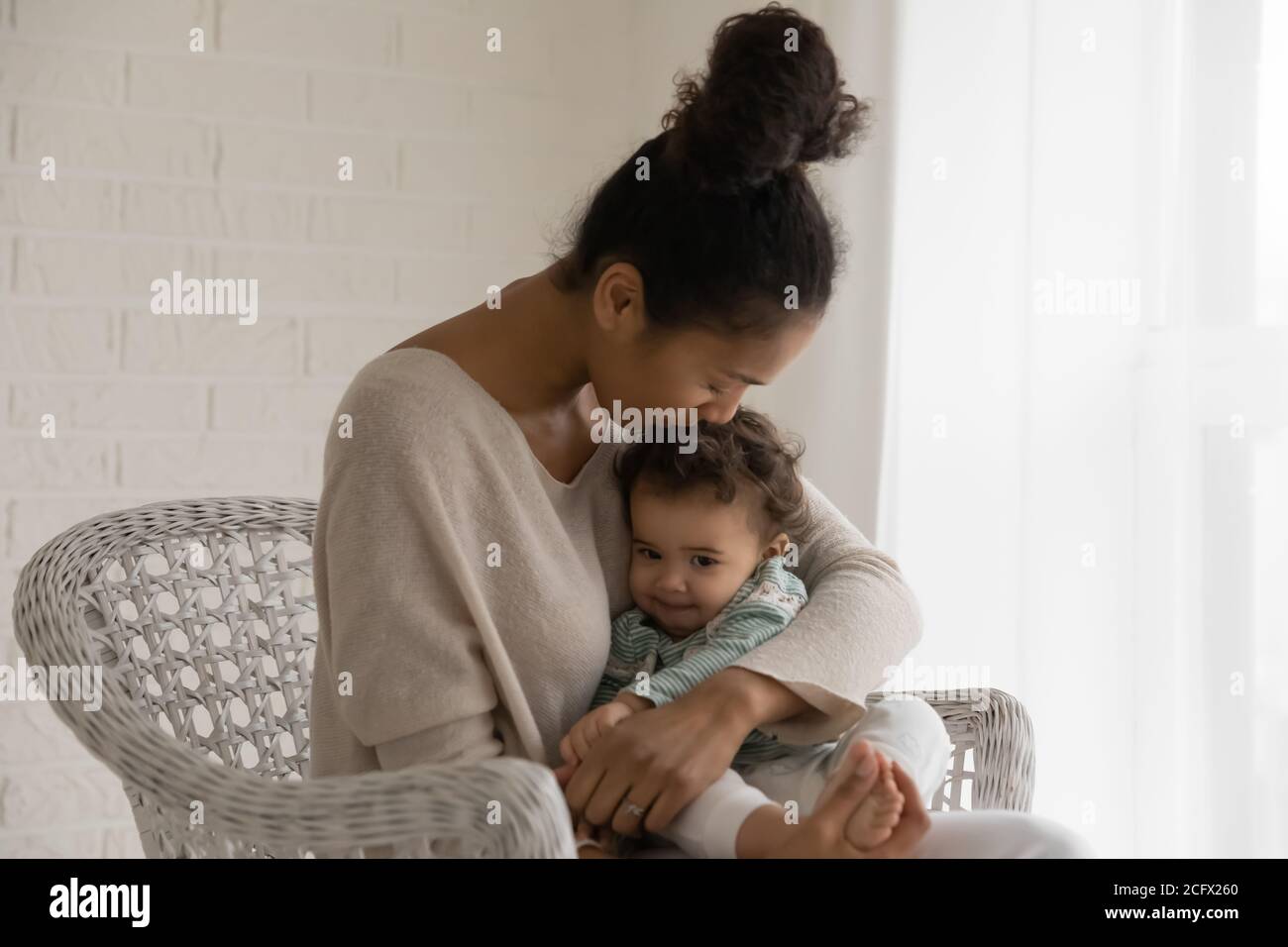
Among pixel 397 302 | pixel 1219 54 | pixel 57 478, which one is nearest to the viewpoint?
pixel 1219 54

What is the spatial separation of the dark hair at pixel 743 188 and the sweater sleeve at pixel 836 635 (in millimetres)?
287

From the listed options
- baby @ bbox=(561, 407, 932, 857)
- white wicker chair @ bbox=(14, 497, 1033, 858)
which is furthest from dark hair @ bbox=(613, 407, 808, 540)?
white wicker chair @ bbox=(14, 497, 1033, 858)

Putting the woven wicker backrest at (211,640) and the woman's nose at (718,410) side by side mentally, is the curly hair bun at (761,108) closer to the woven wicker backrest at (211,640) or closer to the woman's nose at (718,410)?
the woman's nose at (718,410)

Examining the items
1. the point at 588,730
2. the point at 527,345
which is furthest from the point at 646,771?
the point at 527,345

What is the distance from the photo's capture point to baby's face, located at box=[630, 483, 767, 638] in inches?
49.6

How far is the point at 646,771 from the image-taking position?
1.07 metres

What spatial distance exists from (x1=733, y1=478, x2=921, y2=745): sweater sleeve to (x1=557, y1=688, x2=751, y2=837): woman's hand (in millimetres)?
99

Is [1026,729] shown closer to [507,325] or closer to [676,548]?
[676,548]

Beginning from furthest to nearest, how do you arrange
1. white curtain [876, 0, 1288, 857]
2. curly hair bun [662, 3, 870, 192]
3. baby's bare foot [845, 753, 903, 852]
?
white curtain [876, 0, 1288, 857] < curly hair bun [662, 3, 870, 192] < baby's bare foot [845, 753, 903, 852]

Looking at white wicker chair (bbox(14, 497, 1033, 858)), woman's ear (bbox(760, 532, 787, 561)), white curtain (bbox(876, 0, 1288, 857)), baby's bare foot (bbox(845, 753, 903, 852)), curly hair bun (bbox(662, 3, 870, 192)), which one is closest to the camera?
white wicker chair (bbox(14, 497, 1033, 858))

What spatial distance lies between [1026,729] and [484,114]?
61.0 inches

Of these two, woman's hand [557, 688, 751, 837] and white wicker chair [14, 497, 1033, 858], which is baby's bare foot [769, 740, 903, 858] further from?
white wicker chair [14, 497, 1033, 858]
